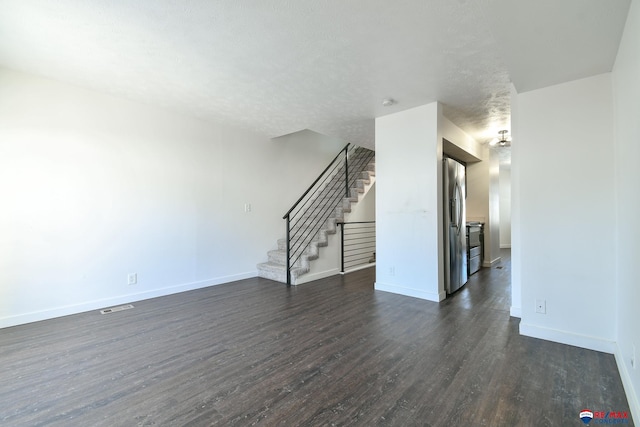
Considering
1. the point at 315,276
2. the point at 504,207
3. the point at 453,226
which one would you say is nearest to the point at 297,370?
the point at 315,276

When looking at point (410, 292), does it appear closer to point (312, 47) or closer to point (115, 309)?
point (312, 47)

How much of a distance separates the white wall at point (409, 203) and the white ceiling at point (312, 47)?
402mm

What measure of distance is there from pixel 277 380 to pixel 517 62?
2937 mm

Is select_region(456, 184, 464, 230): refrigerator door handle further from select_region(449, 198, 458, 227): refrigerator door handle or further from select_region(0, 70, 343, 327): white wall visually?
select_region(0, 70, 343, 327): white wall

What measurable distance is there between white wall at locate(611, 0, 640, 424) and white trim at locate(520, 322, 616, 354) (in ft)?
0.43

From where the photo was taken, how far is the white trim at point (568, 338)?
2.22 meters

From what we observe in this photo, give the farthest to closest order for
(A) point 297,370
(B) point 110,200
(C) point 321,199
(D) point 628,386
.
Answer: (C) point 321,199 < (B) point 110,200 < (A) point 297,370 < (D) point 628,386

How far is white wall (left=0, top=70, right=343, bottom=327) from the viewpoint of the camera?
2.87m

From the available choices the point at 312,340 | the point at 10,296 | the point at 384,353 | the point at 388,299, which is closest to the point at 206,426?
the point at 312,340

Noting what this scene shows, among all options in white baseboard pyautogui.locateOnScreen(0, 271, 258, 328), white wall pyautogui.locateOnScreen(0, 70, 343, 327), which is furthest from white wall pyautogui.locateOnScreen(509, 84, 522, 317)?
white baseboard pyautogui.locateOnScreen(0, 271, 258, 328)

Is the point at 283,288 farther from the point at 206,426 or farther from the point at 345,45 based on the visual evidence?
the point at 345,45

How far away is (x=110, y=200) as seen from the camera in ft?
11.3

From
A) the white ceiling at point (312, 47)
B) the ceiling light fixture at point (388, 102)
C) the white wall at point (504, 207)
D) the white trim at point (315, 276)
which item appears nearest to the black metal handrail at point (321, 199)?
the white trim at point (315, 276)

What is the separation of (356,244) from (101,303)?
4.24 meters
